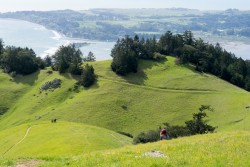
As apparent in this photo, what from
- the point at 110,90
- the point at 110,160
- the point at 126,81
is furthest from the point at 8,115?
the point at 110,160

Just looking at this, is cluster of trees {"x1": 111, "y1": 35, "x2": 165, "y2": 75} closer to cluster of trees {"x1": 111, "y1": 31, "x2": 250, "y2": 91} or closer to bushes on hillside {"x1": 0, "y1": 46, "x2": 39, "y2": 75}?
cluster of trees {"x1": 111, "y1": 31, "x2": 250, "y2": 91}

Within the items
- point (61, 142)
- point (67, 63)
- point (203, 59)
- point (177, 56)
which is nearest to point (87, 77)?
point (67, 63)

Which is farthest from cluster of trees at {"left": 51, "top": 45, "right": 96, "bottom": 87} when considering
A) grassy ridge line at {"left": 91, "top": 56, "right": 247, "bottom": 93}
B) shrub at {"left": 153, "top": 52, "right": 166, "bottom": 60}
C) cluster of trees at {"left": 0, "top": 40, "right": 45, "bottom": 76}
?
shrub at {"left": 153, "top": 52, "right": 166, "bottom": 60}

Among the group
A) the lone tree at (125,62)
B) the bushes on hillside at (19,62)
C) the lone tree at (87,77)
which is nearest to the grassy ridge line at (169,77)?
the lone tree at (125,62)

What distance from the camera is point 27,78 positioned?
134875 millimetres

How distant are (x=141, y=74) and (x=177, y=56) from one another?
2651 cm

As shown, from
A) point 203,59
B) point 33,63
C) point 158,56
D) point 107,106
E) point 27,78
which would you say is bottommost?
point 107,106

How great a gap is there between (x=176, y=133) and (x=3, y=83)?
3551 inches

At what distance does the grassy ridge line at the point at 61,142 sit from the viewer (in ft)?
161

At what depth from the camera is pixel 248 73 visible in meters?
156

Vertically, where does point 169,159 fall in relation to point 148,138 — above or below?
above

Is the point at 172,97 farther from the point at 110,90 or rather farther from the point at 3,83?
the point at 3,83

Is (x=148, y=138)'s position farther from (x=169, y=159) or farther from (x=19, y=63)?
(x=19, y=63)

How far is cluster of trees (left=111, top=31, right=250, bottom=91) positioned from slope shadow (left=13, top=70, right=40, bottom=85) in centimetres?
3025
